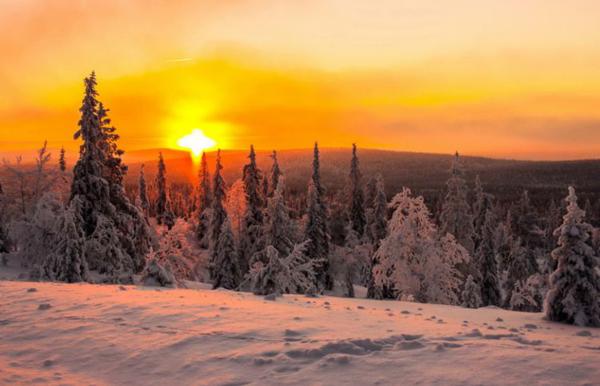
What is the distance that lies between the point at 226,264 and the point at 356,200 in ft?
102

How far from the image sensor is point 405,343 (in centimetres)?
870

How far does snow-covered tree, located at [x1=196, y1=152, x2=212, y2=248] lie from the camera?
7214cm

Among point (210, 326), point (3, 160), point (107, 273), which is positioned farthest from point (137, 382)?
point (3, 160)

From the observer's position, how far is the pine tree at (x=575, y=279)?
12758mm

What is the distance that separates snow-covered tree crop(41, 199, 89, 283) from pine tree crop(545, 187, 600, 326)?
25677 millimetres

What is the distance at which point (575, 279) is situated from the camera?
13289mm

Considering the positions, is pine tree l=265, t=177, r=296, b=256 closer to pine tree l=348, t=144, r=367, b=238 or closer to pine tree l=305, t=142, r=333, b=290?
pine tree l=305, t=142, r=333, b=290

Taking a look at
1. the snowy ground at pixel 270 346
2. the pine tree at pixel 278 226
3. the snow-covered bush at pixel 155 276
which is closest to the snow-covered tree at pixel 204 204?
the pine tree at pixel 278 226

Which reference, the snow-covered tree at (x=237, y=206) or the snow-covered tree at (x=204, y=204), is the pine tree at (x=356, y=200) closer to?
the snow-covered tree at (x=237, y=206)

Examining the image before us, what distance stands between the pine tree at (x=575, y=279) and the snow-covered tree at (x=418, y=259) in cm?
1486

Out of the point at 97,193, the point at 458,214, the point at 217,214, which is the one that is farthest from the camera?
the point at 217,214

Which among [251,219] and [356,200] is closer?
[251,219]

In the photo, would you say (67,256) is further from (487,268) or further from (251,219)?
Answer: (487,268)

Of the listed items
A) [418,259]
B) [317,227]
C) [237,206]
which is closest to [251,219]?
[237,206]
